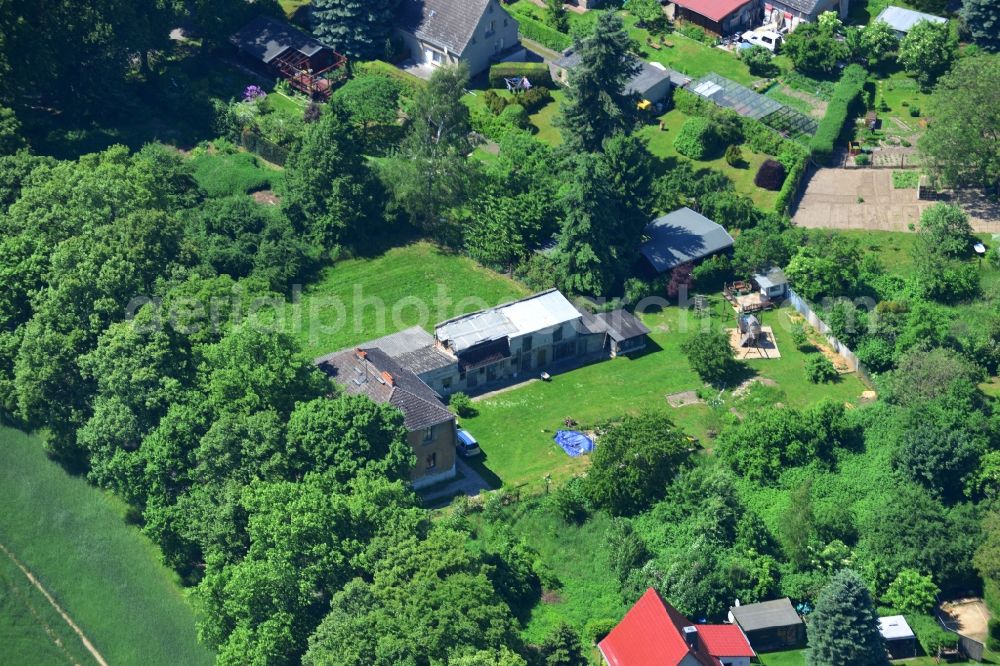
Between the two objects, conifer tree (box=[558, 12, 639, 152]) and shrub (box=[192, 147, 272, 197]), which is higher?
conifer tree (box=[558, 12, 639, 152])

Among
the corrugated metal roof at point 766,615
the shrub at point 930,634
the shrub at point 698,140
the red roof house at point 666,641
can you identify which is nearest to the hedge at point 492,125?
the shrub at point 698,140

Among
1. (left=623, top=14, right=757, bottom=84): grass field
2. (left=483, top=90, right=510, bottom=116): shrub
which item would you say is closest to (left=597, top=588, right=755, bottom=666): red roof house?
(left=483, top=90, right=510, bottom=116): shrub

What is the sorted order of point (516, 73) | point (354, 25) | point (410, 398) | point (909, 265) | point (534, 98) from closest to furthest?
1. point (410, 398)
2. point (909, 265)
3. point (534, 98)
4. point (516, 73)
5. point (354, 25)

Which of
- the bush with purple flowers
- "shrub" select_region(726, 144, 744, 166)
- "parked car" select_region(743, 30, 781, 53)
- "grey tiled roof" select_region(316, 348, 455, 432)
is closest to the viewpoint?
"grey tiled roof" select_region(316, 348, 455, 432)

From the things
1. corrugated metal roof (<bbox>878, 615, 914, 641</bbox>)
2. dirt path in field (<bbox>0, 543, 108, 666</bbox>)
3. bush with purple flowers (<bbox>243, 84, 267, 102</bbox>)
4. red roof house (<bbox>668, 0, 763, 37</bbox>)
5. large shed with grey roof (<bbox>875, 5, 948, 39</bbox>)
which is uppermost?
large shed with grey roof (<bbox>875, 5, 948, 39</bbox>)

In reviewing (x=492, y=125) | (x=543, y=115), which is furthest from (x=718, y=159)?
(x=492, y=125)

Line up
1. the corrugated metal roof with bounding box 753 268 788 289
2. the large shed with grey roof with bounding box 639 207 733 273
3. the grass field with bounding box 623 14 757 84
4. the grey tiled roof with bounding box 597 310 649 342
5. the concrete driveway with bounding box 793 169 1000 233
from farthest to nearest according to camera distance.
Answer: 1. the grass field with bounding box 623 14 757 84
2. the concrete driveway with bounding box 793 169 1000 233
3. the large shed with grey roof with bounding box 639 207 733 273
4. the corrugated metal roof with bounding box 753 268 788 289
5. the grey tiled roof with bounding box 597 310 649 342

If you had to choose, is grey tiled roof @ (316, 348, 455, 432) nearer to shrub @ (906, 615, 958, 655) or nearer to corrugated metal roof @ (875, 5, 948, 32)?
shrub @ (906, 615, 958, 655)

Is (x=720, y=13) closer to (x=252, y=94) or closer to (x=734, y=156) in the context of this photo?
(x=734, y=156)

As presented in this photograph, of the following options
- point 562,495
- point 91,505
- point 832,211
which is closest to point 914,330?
point 832,211
